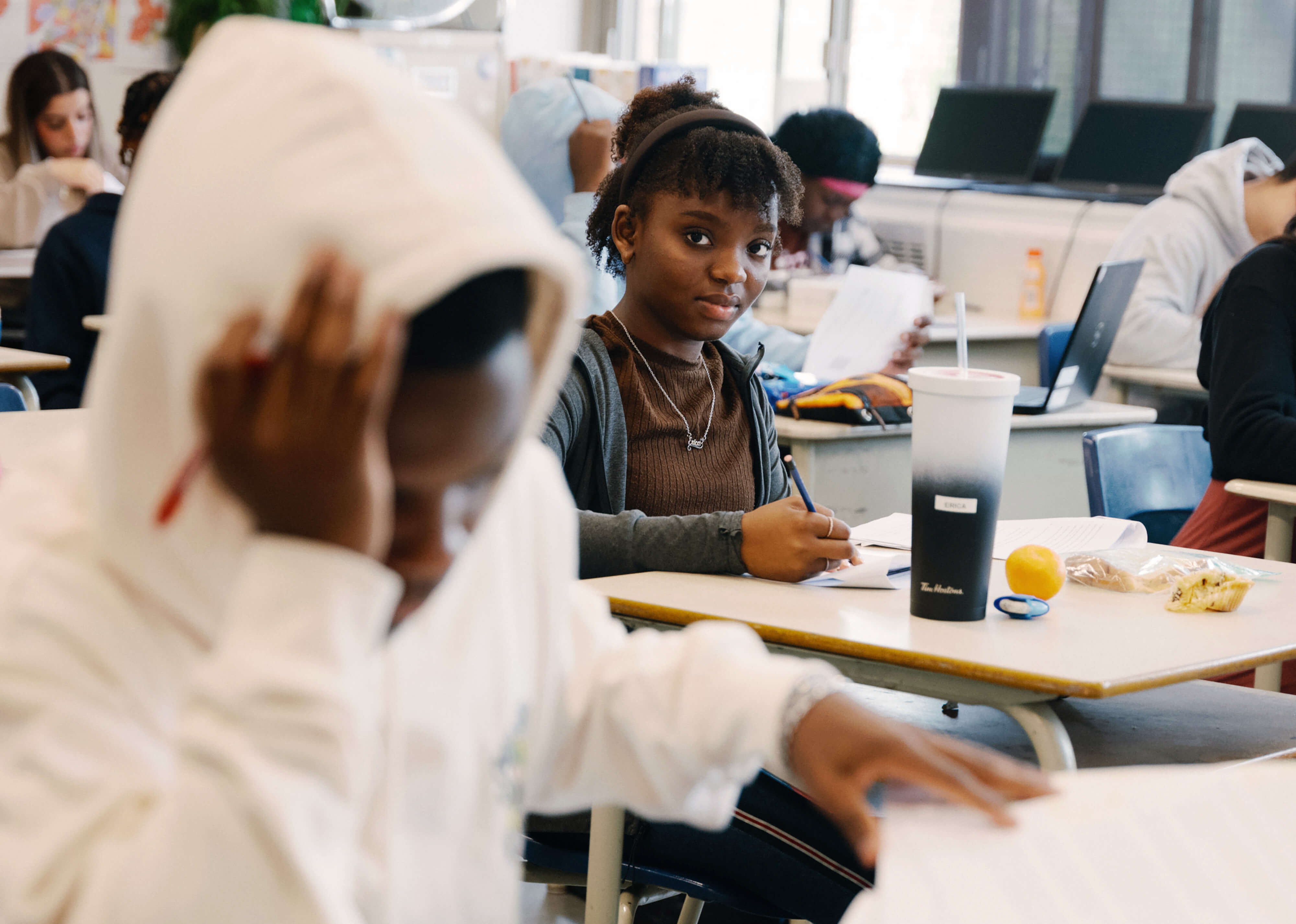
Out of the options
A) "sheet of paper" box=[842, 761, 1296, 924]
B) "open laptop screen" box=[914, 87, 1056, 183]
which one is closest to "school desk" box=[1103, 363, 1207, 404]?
"open laptop screen" box=[914, 87, 1056, 183]

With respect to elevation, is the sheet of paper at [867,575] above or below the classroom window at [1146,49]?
below

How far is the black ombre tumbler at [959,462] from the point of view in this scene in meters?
1.27

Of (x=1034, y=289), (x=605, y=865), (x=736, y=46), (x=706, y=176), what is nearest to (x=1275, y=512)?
(x=706, y=176)

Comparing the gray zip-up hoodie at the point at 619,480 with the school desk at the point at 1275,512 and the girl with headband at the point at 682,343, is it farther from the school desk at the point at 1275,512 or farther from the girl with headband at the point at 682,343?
the school desk at the point at 1275,512

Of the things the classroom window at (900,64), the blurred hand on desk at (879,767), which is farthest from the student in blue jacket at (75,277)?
the classroom window at (900,64)

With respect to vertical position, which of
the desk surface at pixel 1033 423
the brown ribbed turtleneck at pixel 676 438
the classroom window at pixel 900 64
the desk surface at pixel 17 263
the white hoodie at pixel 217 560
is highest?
the classroom window at pixel 900 64

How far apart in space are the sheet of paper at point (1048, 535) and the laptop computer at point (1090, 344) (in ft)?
3.63

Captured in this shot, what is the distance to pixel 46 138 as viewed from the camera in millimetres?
5246

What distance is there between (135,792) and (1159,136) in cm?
467

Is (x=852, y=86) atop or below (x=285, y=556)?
atop

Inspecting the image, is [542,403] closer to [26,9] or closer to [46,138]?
[46,138]

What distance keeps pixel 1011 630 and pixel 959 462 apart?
7.1 inches

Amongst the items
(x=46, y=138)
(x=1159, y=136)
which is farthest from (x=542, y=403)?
(x=46, y=138)

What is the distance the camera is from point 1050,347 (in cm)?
359
